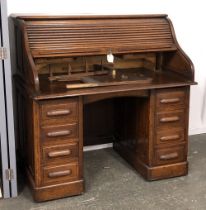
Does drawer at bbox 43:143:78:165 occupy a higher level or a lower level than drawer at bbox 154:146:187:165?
higher

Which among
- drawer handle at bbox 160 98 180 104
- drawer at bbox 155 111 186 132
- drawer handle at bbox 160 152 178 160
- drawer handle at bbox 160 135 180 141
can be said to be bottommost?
drawer handle at bbox 160 152 178 160

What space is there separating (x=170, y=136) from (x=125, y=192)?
556mm

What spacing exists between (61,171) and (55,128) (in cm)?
33

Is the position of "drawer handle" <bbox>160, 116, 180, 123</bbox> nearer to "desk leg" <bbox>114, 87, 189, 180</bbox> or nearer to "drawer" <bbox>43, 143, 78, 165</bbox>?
"desk leg" <bbox>114, 87, 189, 180</bbox>

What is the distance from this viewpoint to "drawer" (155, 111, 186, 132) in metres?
3.04

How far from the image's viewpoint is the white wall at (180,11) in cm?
321

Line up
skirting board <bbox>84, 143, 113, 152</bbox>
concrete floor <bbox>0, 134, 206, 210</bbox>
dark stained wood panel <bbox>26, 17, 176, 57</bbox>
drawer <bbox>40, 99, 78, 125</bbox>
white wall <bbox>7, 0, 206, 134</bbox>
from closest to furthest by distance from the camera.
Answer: drawer <bbox>40, 99, 78, 125</bbox> → concrete floor <bbox>0, 134, 206, 210</bbox> → dark stained wood panel <bbox>26, 17, 176, 57</bbox> → white wall <bbox>7, 0, 206, 134</bbox> → skirting board <bbox>84, 143, 113, 152</bbox>

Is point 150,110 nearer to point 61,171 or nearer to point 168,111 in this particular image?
point 168,111

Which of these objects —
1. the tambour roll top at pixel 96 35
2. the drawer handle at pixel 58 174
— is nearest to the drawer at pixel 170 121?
the tambour roll top at pixel 96 35

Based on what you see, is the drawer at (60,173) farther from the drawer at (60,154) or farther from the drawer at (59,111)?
the drawer at (59,111)

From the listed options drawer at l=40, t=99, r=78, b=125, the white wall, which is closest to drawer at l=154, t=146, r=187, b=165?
drawer at l=40, t=99, r=78, b=125

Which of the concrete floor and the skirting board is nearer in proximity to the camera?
the concrete floor

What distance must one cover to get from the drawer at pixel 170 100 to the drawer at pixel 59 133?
667 mm

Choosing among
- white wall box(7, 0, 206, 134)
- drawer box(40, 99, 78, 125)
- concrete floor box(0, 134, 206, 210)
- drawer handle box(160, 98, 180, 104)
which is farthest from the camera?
white wall box(7, 0, 206, 134)
